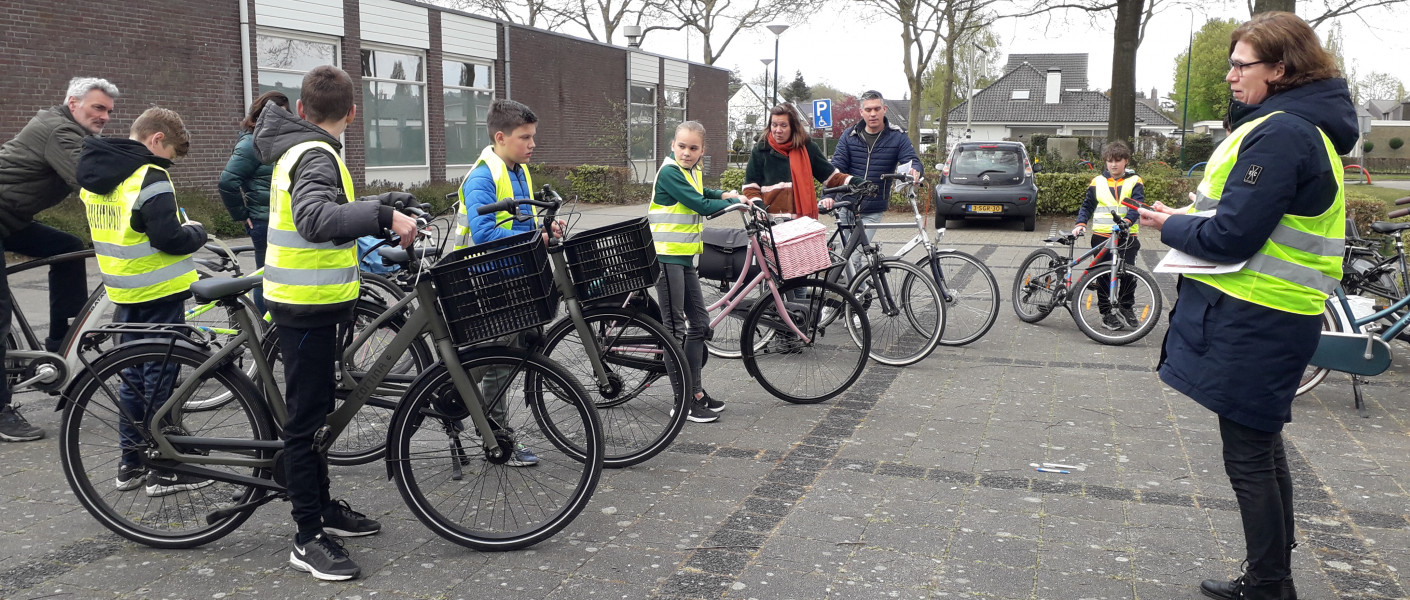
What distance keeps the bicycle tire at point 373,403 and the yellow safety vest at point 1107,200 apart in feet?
18.2

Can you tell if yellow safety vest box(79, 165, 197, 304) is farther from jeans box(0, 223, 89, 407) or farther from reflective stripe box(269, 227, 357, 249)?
reflective stripe box(269, 227, 357, 249)

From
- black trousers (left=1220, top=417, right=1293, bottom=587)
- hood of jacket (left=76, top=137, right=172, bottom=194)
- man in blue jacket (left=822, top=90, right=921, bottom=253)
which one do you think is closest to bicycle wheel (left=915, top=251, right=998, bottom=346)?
man in blue jacket (left=822, top=90, right=921, bottom=253)

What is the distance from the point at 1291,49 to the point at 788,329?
10.5 ft

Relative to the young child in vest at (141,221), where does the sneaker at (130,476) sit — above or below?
below

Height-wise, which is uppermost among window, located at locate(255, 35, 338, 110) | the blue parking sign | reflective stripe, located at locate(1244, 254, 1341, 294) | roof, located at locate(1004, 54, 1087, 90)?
roof, located at locate(1004, 54, 1087, 90)

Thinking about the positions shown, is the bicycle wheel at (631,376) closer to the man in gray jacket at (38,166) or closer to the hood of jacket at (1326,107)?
the hood of jacket at (1326,107)

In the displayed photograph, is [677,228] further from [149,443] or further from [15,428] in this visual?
[15,428]

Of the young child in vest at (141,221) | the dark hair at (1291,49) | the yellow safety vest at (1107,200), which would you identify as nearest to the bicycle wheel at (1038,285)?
the yellow safety vest at (1107,200)

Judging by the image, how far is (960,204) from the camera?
1748cm

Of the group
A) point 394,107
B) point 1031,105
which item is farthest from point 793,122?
point 1031,105

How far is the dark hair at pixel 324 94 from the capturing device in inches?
133

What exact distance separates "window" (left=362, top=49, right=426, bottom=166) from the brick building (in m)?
0.03

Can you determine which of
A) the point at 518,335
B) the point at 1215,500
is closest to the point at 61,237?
the point at 518,335

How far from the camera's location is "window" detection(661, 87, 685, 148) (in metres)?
34.2
